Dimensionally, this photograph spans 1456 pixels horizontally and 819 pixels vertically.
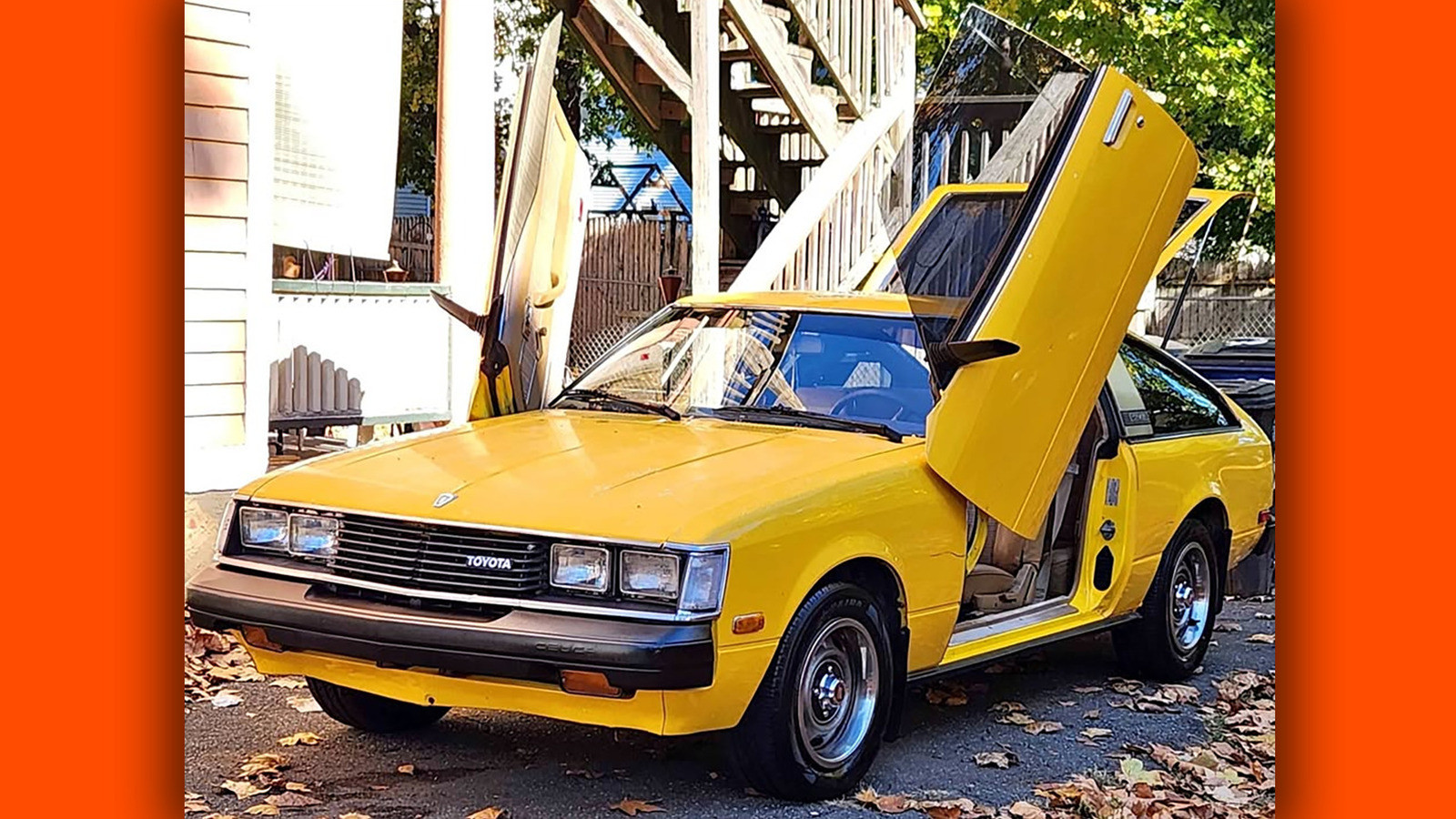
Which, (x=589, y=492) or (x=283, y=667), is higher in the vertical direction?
(x=589, y=492)

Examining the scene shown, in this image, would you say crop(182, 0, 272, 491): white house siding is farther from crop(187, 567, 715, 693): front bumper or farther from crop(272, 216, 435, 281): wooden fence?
crop(187, 567, 715, 693): front bumper

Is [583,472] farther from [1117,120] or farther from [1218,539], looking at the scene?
[1218,539]

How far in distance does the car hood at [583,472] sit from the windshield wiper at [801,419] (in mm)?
43

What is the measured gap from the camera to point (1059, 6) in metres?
5.92

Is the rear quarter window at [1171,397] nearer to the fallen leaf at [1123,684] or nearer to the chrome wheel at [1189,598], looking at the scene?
the chrome wheel at [1189,598]

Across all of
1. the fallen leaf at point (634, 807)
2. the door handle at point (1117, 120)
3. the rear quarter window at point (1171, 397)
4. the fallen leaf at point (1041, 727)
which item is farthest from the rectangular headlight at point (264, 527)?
the rear quarter window at point (1171, 397)

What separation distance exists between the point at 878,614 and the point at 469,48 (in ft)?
11.6

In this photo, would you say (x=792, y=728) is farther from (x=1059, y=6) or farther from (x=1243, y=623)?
(x=1059, y=6)

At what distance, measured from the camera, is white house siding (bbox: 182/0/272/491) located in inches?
216

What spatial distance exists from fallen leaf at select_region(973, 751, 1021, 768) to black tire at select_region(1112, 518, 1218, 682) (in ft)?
3.07

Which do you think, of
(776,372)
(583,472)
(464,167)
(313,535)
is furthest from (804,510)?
(464,167)
